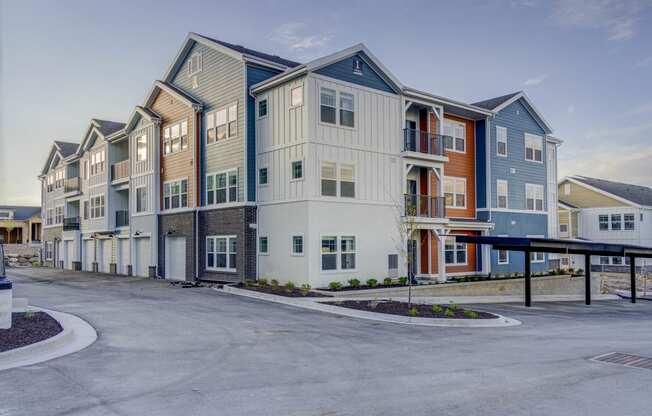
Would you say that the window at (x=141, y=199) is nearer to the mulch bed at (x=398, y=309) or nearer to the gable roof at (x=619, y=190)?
the mulch bed at (x=398, y=309)

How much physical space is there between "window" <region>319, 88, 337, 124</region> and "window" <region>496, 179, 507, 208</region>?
13.2 m

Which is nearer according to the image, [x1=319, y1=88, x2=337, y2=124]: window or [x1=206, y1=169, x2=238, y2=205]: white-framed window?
[x1=319, y1=88, x2=337, y2=124]: window

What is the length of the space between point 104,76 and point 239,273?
12211 millimetres

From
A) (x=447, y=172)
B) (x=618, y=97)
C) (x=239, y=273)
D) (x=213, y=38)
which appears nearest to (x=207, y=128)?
(x=213, y=38)

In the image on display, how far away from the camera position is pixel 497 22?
73.5 feet

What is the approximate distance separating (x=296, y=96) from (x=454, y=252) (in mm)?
12933

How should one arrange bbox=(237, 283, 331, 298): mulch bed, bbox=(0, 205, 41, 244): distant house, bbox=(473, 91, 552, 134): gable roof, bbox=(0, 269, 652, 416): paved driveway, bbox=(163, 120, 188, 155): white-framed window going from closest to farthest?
1. bbox=(0, 269, 652, 416): paved driveway
2. bbox=(237, 283, 331, 298): mulch bed
3. bbox=(163, 120, 188, 155): white-framed window
4. bbox=(473, 91, 552, 134): gable roof
5. bbox=(0, 205, 41, 244): distant house

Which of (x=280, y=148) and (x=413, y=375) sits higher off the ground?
(x=280, y=148)

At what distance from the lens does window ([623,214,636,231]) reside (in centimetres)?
4581

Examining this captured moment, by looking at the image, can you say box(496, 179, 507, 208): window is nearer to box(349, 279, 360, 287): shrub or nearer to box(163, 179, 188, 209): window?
box(349, 279, 360, 287): shrub

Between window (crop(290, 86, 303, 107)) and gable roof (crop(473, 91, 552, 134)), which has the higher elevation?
gable roof (crop(473, 91, 552, 134))

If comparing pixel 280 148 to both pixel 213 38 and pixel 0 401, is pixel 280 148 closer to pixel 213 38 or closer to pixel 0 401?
pixel 213 38

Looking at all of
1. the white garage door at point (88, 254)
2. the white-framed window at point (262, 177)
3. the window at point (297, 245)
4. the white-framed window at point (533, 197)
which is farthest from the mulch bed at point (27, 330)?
the white-framed window at point (533, 197)

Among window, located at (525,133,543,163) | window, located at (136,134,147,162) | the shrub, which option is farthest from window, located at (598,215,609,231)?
window, located at (136,134,147,162)
